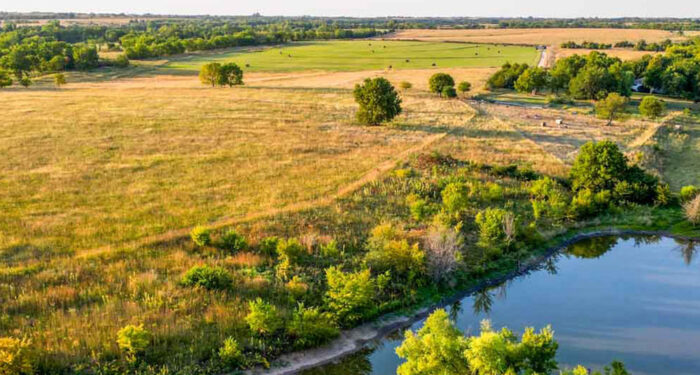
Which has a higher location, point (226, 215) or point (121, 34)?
point (121, 34)

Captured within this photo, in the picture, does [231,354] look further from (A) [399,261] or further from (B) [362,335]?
(A) [399,261]

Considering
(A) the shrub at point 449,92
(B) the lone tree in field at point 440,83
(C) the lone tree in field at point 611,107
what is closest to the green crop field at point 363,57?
(B) the lone tree in field at point 440,83

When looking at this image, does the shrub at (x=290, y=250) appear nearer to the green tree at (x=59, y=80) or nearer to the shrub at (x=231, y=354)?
the shrub at (x=231, y=354)

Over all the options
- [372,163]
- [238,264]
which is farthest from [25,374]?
[372,163]

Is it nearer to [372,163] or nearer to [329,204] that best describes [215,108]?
[372,163]

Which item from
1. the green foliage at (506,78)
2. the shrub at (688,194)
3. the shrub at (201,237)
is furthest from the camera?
the green foliage at (506,78)

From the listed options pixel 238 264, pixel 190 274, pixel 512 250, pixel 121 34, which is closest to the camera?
pixel 190 274
